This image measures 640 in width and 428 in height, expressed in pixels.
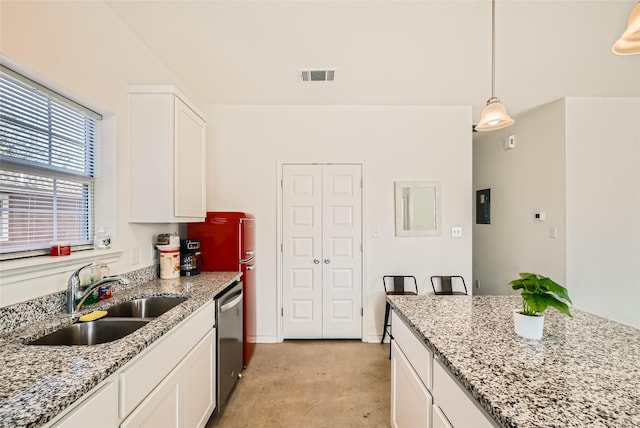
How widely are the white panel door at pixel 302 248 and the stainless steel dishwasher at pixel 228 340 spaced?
3.07 ft

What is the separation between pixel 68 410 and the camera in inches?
32.2

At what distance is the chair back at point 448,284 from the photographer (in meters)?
3.32

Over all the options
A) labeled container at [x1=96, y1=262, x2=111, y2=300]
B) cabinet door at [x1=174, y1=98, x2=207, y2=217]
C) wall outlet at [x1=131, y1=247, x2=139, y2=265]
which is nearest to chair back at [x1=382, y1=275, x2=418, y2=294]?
cabinet door at [x1=174, y1=98, x2=207, y2=217]

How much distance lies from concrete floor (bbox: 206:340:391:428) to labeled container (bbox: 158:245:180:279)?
3.66 feet

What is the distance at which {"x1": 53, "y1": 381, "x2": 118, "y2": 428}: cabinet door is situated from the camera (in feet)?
2.73

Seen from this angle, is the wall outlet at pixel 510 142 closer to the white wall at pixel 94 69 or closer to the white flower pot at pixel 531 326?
the white flower pot at pixel 531 326

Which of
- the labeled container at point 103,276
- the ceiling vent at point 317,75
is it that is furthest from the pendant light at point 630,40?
the labeled container at point 103,276

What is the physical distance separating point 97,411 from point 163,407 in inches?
18.0

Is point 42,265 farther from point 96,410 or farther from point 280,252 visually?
point 280,252

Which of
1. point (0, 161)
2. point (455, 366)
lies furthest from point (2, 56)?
point (455, 366)

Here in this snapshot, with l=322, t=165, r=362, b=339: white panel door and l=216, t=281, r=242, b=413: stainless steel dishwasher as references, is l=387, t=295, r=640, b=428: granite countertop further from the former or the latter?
l=322, t=165, r=362, b=339: white panel door

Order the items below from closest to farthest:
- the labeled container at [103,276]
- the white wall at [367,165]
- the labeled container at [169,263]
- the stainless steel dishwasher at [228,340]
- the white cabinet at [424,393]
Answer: the white cabinet at [424,393]
the labeled container at [103,276]
the stainless steel dishwasher at [228,340]
the labeled container at [169,263]
the white wall at [367,165]

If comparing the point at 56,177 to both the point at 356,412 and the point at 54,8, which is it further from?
the point at 356,412

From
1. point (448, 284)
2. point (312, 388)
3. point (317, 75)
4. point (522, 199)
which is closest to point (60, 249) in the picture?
point (312, 388)
